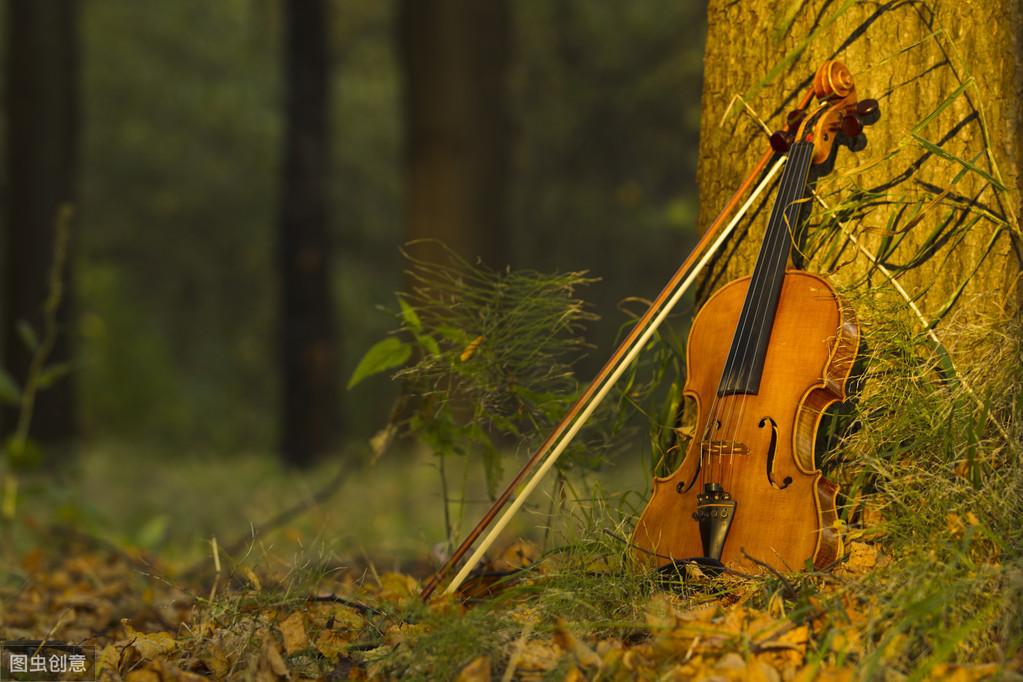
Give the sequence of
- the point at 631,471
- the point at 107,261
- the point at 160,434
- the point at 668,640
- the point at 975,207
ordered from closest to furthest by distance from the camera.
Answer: the point at 668,640 → the point at 975,207 → the point at 631,471 → the point at 160,434 → the point at 107,261

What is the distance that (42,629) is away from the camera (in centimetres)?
288

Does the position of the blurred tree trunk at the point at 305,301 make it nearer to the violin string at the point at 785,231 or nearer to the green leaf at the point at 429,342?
the green leaf at the point at 429,342

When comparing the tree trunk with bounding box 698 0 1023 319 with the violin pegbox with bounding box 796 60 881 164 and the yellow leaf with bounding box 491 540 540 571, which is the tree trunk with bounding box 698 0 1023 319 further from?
the yellow leaf with bounding box 491 540 540 571

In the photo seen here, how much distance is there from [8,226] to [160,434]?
928cm

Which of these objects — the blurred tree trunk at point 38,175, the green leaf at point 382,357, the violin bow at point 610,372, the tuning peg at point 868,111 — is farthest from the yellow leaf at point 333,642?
the blurred tree trunk at point 38,175

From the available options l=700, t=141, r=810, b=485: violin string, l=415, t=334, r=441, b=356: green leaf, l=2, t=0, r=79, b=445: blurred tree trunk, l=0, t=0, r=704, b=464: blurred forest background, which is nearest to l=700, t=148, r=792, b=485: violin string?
l=700, t=141, r=810, b=485: violin string

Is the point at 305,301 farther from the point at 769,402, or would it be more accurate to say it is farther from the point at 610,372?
the point at 769,402

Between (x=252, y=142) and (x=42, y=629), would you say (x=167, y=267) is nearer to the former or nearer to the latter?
(x=252, y=142)

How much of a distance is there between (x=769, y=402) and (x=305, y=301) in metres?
7.37

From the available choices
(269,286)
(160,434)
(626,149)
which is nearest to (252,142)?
(269,286)

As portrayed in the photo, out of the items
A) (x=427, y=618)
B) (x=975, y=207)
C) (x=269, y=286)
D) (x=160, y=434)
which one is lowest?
(x=160, y=434)

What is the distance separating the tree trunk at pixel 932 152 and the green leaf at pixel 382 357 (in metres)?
0.91

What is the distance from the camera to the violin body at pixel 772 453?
6.59ft

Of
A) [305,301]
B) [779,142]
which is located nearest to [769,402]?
[779,142]
